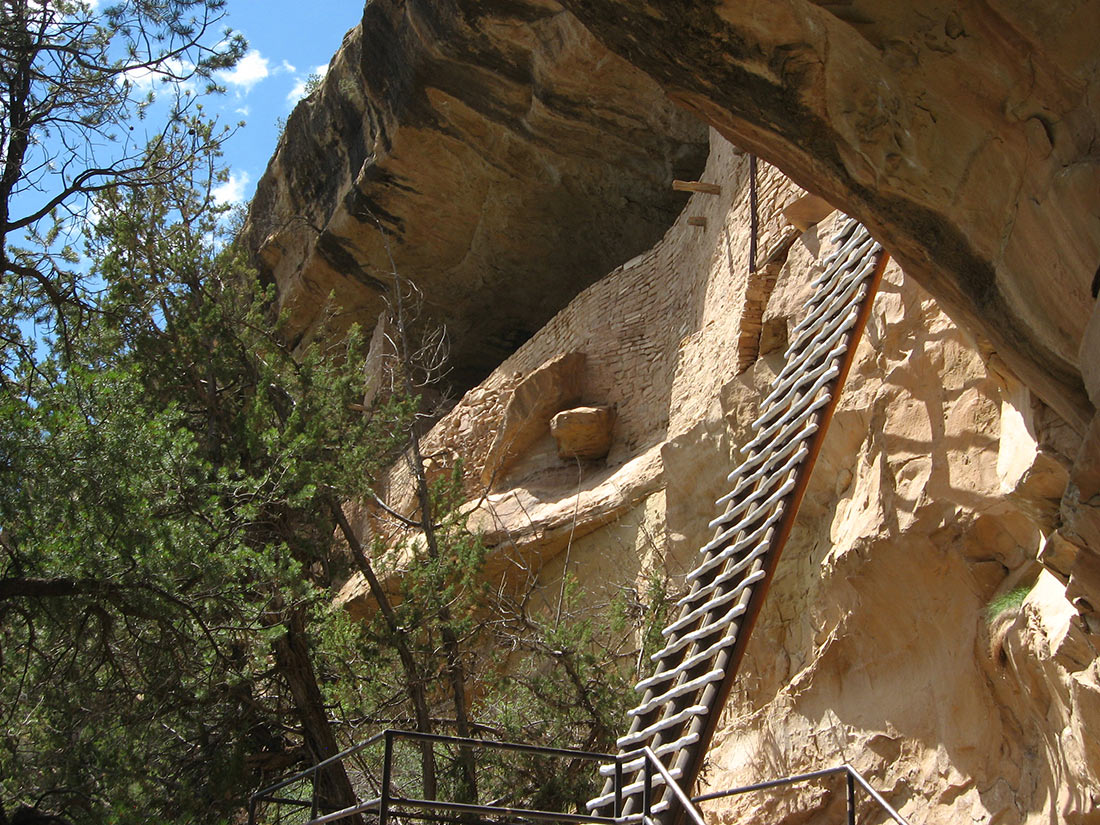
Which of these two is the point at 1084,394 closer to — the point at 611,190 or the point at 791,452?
the point at 791,452

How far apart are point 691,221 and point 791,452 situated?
542 centimetres

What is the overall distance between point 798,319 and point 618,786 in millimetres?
3938

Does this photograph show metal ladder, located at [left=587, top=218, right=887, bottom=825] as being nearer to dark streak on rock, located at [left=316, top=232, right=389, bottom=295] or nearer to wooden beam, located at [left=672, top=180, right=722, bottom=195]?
wooden beam, located at [left=672, top=180, right=722, bottom=195]

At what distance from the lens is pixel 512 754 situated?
7.30 m

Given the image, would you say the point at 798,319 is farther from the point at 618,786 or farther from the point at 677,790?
the point at 677,790

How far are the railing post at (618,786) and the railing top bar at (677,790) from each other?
0.15 meters

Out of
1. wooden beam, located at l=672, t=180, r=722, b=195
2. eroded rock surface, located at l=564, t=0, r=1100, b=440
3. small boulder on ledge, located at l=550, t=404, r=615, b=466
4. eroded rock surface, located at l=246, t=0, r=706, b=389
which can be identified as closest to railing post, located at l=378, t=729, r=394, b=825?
eroded rock surface, located at l=564, t=0, r=1100, b=440

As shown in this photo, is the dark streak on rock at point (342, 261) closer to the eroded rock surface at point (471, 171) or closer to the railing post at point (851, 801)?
the eroded rock surface at point (471, 171)

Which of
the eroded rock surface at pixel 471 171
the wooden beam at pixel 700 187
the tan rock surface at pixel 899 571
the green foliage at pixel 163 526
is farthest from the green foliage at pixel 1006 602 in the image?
the eroded rock surface at pixel 471 171

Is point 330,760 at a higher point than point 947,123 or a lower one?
lower

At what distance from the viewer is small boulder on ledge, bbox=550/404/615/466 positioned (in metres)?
10.7

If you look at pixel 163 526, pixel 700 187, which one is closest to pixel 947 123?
pixel 163 526

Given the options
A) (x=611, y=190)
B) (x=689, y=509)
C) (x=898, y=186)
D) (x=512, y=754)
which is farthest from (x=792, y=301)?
(x=611, y=190)

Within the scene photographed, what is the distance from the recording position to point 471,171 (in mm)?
13562
